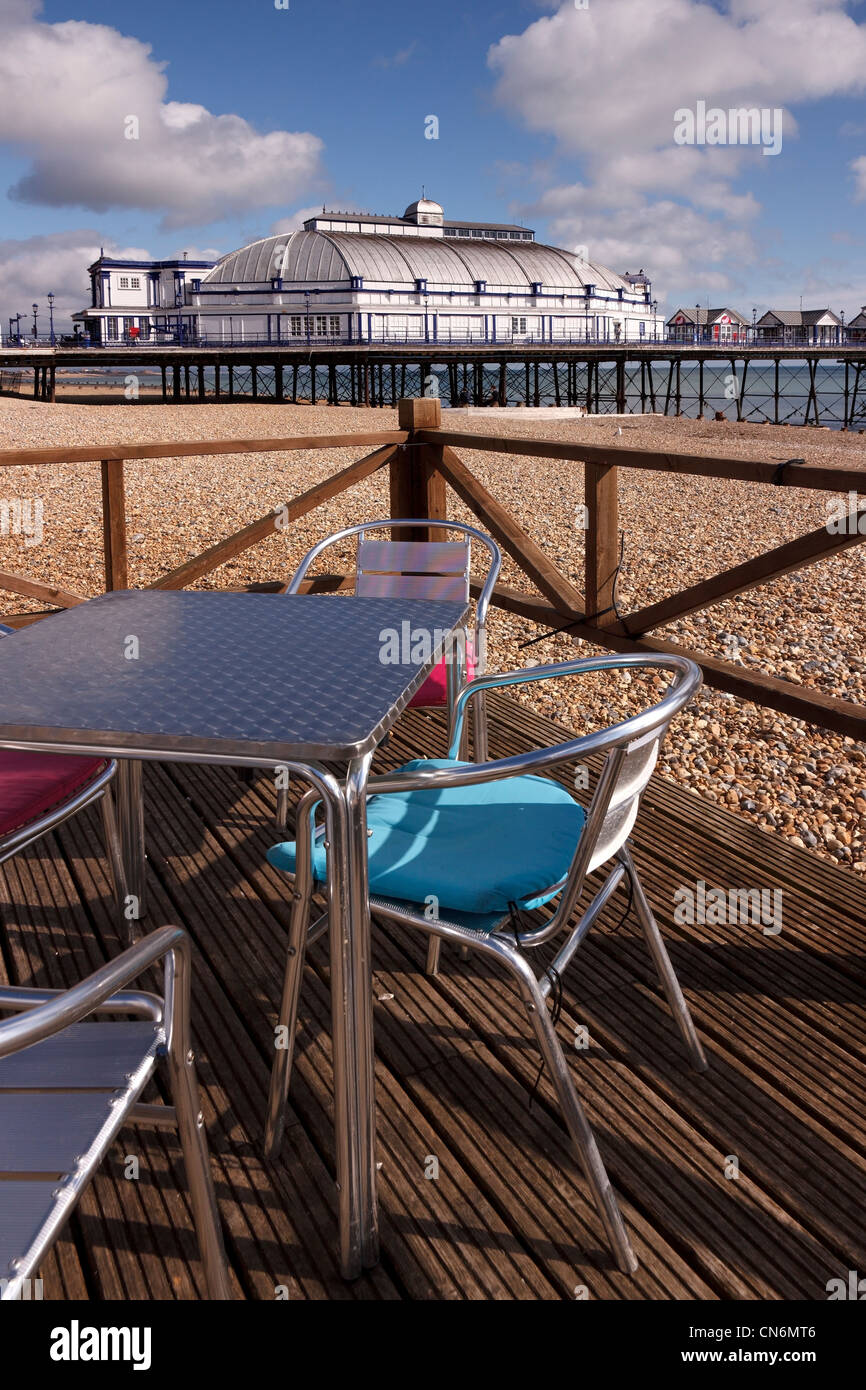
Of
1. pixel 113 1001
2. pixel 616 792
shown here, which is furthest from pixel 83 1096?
pixel 616 792

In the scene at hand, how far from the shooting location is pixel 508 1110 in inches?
73.4

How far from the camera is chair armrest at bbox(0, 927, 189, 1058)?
37.2 inches

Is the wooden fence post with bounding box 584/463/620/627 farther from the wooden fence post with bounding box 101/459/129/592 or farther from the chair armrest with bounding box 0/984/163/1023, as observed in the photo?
the chair armrest with bounding box 0/984/163/1023

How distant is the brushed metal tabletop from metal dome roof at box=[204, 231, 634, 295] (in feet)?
170

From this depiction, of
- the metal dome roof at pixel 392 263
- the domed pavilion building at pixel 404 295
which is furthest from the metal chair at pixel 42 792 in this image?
the metal dome roof at pixel 392 263

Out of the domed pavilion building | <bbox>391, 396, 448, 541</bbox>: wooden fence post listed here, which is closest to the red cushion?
<bbox>391, 396, 448, 541</bbox>: wooden fence post

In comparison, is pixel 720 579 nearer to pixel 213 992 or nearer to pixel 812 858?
pixel 812 858

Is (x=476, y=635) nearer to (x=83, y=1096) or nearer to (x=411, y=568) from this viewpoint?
(x=411, y=568)

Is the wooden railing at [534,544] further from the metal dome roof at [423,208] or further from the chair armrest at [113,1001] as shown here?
the metal dome roof at [423,208]

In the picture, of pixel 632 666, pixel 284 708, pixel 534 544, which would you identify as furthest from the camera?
pixel 534 544

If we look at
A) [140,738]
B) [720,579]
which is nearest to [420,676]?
[140,738]

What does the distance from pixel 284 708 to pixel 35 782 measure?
31.7 inches
